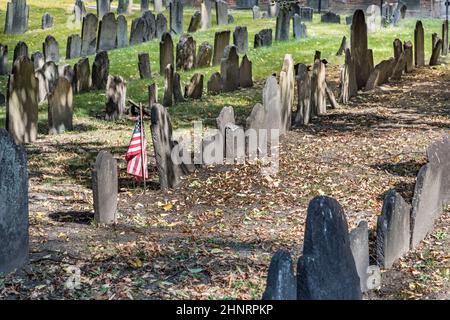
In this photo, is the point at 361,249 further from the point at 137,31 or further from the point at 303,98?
the point at 137,31

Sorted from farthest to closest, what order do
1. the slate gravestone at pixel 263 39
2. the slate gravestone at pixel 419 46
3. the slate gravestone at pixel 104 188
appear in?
the slate gravestone at pixel 263 39 → the slate gravestone at pixel 419 46 → the slate gravestone at pixel 104 188

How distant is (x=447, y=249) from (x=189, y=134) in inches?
270

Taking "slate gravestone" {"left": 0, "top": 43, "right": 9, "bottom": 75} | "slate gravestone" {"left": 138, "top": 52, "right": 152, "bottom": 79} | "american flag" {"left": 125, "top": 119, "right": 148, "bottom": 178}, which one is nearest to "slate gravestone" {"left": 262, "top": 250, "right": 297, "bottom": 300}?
"american flag" {"left": 125, "top": 119, "right": 148, "bottom": 178}

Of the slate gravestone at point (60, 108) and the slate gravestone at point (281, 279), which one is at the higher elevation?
the slate gravestone at point (281, 279)

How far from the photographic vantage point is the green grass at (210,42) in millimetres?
18750

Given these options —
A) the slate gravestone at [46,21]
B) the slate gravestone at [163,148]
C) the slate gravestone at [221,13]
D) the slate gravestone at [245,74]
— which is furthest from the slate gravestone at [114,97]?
the slate gravestone at [46,21]

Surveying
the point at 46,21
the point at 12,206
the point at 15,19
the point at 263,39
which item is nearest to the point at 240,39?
the point at 263,39

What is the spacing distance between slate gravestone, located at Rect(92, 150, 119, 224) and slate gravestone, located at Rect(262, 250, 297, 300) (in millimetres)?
4365

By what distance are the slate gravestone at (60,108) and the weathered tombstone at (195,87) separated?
11.8 ft

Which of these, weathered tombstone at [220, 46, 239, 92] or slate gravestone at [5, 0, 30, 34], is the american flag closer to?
weathered tombstone at [220, 46, 239, 92]

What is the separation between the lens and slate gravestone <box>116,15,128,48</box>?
1133 inches

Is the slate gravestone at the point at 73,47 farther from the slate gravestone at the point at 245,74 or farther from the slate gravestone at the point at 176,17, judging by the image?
the slate gravestone at the point at 245,74

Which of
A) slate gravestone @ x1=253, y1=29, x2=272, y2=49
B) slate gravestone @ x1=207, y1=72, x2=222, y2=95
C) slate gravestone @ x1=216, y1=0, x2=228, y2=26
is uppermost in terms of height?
slate gravestone @ x1=216, y1=0, x2=228, y2=26
